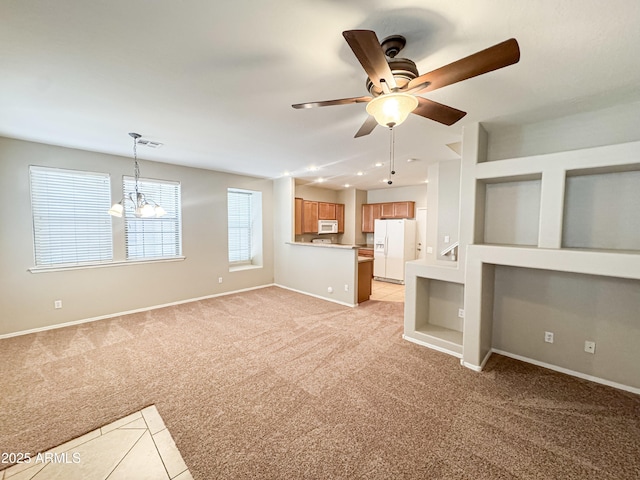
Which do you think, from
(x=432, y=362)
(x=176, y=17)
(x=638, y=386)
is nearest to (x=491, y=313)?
(x=432, y=362)

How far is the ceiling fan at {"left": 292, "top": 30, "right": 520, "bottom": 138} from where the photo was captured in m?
1.16

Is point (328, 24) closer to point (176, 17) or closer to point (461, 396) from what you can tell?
point (176, 17)

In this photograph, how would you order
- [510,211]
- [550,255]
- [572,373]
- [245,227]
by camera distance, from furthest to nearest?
1. [245,227]
2. [510,211]
3. [572,373]
4. [550,255]

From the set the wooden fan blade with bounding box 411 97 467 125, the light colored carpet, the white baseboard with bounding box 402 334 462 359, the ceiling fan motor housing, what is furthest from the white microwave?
the ceiling fan motor housing

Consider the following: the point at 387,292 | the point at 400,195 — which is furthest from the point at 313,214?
the point at 387,292

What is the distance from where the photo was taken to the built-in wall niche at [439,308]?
3.36 m

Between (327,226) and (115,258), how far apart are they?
492 centimetres

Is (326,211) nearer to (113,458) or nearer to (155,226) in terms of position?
(155,226)

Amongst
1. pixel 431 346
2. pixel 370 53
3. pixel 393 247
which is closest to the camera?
pixel 370 53

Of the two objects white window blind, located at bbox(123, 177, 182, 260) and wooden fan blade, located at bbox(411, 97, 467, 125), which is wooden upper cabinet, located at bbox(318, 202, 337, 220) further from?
wooden fan blade, located at bbox(411, 97, 467, 125)

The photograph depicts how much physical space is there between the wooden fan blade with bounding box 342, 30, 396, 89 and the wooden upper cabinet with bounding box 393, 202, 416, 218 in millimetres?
5826

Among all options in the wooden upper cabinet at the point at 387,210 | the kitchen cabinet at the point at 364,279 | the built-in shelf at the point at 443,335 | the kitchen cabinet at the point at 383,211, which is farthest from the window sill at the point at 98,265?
the wooden upper cabinet at the point at 387,210

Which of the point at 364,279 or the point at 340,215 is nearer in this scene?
the point at 364,279

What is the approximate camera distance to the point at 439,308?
3.56 meters
